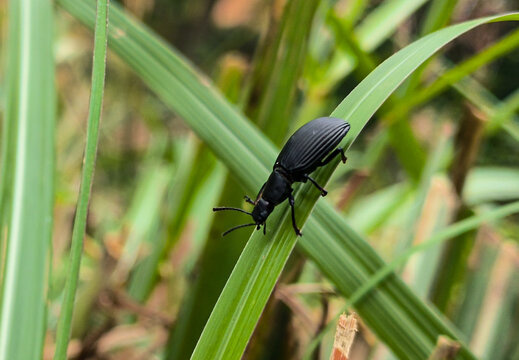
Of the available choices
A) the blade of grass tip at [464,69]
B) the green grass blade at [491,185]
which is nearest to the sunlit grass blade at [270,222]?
the blade of grass tip at [464,69]

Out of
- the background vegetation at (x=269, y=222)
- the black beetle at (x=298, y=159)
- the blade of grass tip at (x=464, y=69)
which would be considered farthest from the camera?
the blade of grass tip at (x=464, y=69)

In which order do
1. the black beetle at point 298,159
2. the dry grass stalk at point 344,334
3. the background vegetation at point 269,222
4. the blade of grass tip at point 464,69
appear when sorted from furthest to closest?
the blade of grass tip at point 464,69 < the black beetle at point 298,159 < the background vegetation at point 269,222 < the dry grass stalk at point 344,334

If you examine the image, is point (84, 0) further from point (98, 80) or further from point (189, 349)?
point (189, 349)

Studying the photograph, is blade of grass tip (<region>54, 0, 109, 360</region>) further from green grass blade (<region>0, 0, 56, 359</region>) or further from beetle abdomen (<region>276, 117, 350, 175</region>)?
beetle abdomen (<region>276, 117, 350, 175</region>)

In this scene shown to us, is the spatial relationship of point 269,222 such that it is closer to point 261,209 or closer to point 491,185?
point 261,209

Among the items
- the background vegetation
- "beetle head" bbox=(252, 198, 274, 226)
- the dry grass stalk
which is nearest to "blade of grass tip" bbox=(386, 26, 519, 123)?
the background vegetation

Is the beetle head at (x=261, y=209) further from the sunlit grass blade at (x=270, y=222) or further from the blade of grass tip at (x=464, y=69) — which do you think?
the blade of grass tip at (x=464, y=69)

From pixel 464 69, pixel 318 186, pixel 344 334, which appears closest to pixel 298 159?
pixel 318 186

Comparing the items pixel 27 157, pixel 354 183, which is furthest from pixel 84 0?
pixel 354 183
